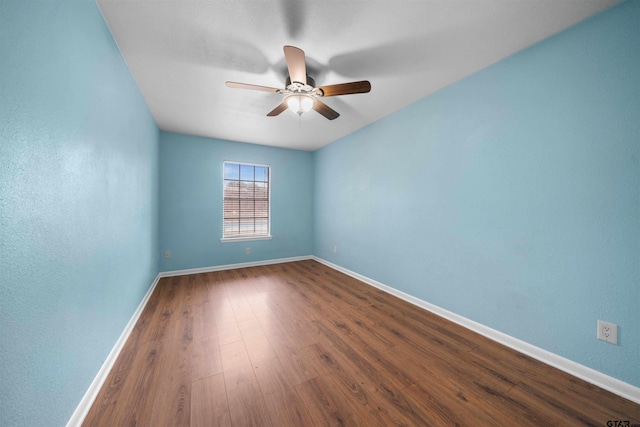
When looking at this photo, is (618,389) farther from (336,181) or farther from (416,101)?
(336,181)

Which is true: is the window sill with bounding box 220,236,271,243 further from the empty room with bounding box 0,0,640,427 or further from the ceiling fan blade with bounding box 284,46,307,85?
the ceiling fan blade with bounding box 284,46,307,85

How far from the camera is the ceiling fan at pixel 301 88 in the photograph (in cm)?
158

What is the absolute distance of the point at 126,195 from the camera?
1984 mm

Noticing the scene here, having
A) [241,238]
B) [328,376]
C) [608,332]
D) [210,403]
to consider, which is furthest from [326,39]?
[241,238]

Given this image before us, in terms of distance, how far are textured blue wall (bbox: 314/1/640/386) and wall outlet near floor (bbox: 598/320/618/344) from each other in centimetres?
3

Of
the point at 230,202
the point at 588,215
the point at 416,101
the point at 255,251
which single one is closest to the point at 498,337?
the point at 588,215

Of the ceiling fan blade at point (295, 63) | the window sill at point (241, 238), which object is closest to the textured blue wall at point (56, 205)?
the ceiling fan blade at point (295, 63)

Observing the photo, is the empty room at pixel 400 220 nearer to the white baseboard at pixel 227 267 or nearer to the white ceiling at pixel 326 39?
the white ceiling at pixel 326 39

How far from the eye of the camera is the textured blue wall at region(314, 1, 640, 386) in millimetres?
1381

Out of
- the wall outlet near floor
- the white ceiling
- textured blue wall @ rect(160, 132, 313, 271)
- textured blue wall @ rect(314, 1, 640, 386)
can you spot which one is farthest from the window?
the wall outlet near floor

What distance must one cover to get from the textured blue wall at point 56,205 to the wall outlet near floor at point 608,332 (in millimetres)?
3024

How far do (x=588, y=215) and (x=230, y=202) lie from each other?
4603mm

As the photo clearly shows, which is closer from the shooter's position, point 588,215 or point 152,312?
point 588,215

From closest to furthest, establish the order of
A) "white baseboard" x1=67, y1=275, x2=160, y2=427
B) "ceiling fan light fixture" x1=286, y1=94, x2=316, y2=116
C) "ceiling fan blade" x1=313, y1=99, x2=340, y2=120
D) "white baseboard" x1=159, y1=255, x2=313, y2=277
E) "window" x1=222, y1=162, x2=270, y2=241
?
"white baseboard" x1=67, y1=275, x2=160, y2=427 → "ceiling fan light fixture" x1=286, y1=94, x2=316, y2=116 → "ceiling fan blade" x1=313, y1=99, x2=340, y2=120 → "white baseboard" x1=159, y1=255, x2=313, y2=277 → "window" x1=222, y1=162, x2=270, y2=241
